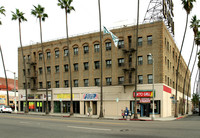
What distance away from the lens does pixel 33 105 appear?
180 ft

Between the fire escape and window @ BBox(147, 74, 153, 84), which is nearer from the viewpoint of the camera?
window @ BBox(147, 74, 153, 84)

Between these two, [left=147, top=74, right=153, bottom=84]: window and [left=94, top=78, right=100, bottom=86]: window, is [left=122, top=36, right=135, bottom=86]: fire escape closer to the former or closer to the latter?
[left=147, top=74, right=153, bottom=84]: window

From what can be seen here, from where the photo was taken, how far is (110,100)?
4359cm

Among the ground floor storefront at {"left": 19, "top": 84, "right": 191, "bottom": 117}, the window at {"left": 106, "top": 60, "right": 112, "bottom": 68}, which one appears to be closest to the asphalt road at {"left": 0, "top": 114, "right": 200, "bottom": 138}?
the ground floor storefront at {"left": 19, "top": 84, "right": 191, "bottom": 117}

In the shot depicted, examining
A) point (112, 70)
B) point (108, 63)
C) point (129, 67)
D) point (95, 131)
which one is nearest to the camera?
point (95, 131)

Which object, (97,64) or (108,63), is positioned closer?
(108,63)

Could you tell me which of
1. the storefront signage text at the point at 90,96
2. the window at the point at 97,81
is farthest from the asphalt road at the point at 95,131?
the window at the point at 97,81

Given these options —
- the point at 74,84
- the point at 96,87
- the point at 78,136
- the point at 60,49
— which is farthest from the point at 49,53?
the point at 78,136

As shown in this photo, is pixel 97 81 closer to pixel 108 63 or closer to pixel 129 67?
pixel 108 63

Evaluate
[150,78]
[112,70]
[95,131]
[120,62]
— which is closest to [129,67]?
[120,62]

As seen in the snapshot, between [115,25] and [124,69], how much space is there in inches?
356

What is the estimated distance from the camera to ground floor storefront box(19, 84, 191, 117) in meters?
39.1

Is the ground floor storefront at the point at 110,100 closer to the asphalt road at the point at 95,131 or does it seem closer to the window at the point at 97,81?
the window at the point at 97,81

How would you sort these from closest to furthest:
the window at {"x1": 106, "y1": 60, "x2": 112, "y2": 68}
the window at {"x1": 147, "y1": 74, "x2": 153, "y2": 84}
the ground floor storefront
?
the ground floor storefront, the window at {"x1": 147, "y1": 74, "x2": 153, "y2": 84}, the window at {"x1": 106, "y1": 60, "x2": 112, "y2": 68}
